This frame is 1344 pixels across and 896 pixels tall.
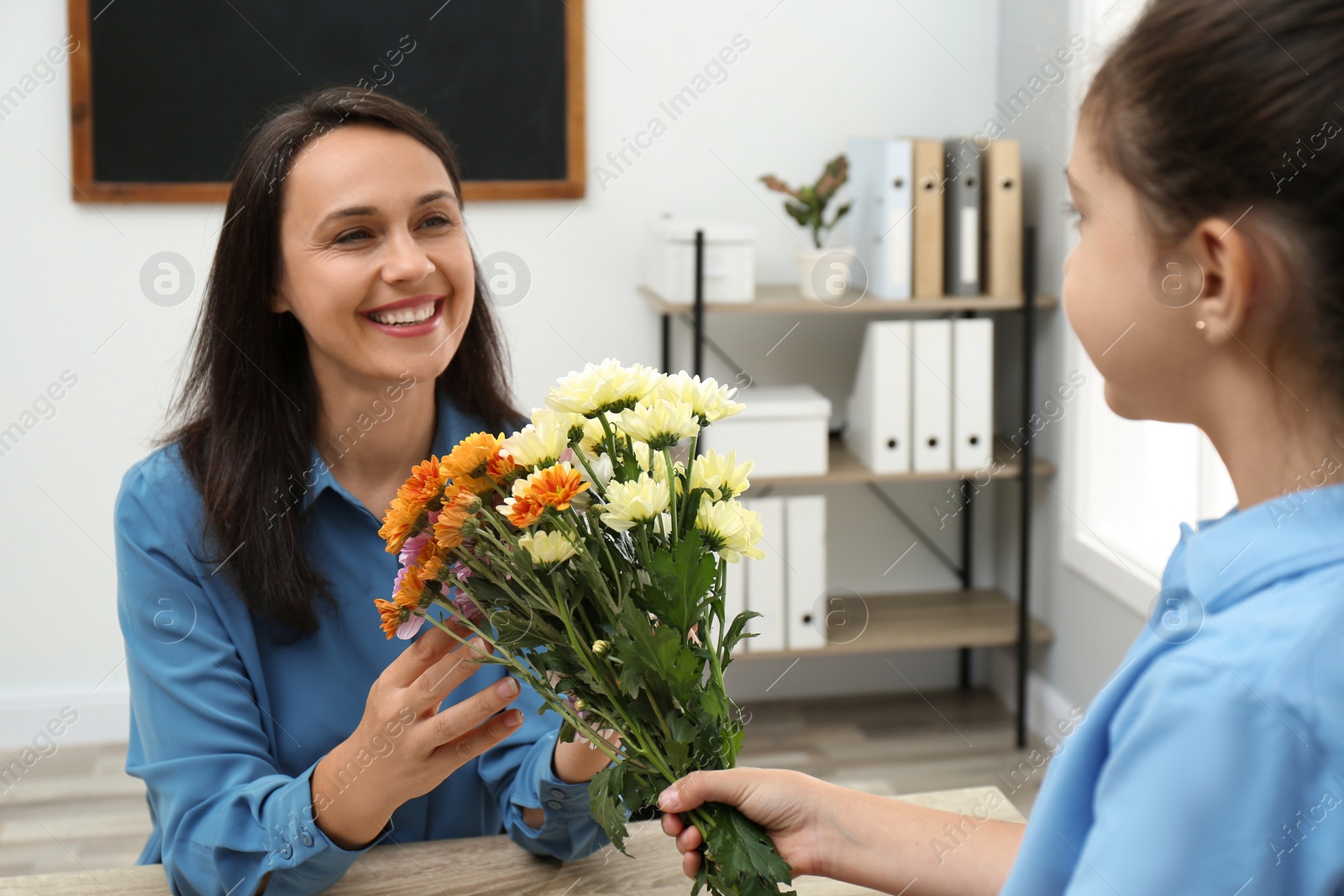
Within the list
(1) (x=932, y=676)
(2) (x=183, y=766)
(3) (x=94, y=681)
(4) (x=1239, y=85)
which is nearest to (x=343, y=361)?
(2) (x=183, y=766)

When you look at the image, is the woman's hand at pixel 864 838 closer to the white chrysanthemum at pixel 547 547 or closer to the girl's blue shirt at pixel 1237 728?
the white chrysanthemum at pixel 547 547

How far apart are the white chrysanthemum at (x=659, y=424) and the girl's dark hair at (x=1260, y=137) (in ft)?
1.13

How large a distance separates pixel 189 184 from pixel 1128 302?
293cm

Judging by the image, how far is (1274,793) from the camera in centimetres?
54

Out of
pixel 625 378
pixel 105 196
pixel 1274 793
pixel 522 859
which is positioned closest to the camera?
pixel 1274 793

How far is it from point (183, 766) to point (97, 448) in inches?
88.2

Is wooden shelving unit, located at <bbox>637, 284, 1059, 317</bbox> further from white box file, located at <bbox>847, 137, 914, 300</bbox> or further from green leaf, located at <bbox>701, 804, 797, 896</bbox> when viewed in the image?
green leaf, located at <bbox>701, 804, 797, 896</bbox>

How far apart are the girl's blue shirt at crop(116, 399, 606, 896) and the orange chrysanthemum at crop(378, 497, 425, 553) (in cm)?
30

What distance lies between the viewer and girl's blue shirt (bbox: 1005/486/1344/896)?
21.1 inches

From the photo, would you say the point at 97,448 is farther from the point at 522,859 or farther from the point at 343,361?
the point at 522,859

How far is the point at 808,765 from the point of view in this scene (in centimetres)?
312

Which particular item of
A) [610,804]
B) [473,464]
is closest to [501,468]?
[473,464]

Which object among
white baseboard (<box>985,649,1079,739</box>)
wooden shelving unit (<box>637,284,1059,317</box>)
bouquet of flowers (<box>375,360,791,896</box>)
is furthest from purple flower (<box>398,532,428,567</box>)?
white baseboard (<box>985,649,1079,739</box>)

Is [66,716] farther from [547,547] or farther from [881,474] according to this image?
[547,547]
